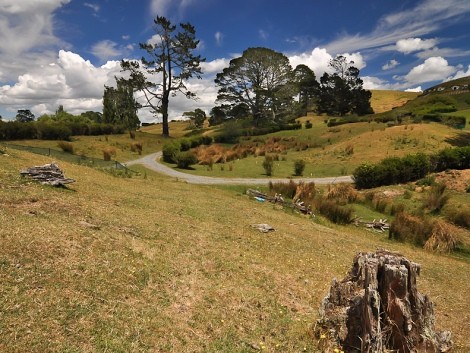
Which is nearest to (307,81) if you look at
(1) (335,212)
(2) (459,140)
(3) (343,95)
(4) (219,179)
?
(3) (343,95)

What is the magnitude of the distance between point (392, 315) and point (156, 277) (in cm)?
456

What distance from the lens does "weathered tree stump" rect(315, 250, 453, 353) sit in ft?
18.6

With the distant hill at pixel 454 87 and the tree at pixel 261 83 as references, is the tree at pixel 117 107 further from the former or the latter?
the distant hill at pixel 454 87

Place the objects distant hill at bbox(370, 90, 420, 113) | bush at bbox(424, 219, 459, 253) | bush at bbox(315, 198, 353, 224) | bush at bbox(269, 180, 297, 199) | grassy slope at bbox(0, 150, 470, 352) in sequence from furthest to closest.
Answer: distant hill at bbox(370, 90, 420, 113), bush at bbox(269, 180, 297, 199), bush at bbox(315, 198, 353, 224), bush at bbox(424, 219, 459, 253), grassy slope at bbox(0, 150, 470, 352)

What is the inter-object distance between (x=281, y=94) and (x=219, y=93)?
11.1 meters

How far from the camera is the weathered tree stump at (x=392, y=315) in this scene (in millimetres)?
5672

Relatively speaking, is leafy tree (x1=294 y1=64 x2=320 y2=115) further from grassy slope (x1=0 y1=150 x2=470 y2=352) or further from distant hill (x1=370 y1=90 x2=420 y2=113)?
grassy slope (x1=0 y1=150 x2=470 y2=352)

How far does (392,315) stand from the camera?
584cm

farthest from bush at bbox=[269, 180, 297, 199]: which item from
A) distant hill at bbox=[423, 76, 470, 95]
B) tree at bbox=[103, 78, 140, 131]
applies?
distant hill at bbox=[423, 76, 470, 95]

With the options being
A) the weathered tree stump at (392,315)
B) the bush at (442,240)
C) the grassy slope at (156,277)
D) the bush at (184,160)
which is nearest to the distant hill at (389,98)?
the bush at (184,160)

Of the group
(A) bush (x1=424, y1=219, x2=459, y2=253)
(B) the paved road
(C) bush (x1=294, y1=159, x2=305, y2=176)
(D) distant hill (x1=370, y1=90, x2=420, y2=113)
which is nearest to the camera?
(A) bush (x1=424, y1=219, x2=459, y2=253)

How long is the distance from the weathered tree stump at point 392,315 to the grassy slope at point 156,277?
957 millimetres

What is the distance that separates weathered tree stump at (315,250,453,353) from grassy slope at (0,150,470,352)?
96 cm

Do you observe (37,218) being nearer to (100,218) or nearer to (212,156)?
(100,218)
